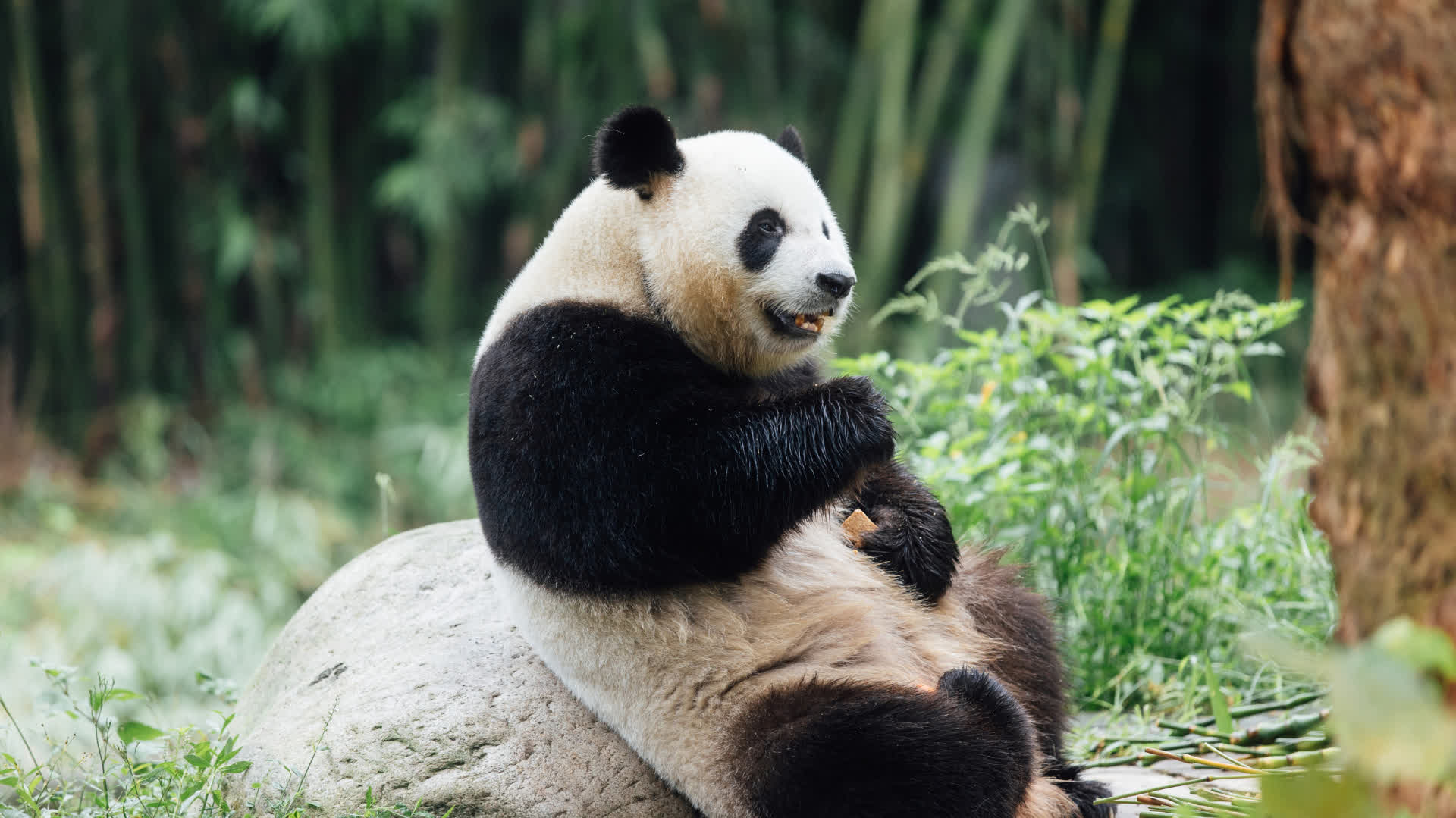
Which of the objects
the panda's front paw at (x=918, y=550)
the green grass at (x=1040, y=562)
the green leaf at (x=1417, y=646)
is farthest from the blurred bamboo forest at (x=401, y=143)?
the green leaf at (x=1417, y=646)

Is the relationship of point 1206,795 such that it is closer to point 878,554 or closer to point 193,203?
point 878,554

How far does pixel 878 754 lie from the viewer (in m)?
2.09

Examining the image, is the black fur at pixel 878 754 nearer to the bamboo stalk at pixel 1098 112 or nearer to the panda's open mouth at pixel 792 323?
the panda's open mouth at pixel 792 323

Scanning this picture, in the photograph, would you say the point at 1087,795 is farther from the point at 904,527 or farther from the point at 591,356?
the point at 591,356

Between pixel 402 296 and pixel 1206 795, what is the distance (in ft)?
24.2

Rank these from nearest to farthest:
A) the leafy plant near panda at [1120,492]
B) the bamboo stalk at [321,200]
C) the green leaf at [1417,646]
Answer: the green leaf at [1417,646] < the leafy plant near panda at [1120,492] < the bamboo stalk at [321,200]

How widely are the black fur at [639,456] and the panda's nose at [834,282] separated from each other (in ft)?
0.74

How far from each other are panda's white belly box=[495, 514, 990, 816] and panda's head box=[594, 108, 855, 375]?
42cm

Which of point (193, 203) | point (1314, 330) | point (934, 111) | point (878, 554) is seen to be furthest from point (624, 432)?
point (193, 203)

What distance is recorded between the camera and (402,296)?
874cm

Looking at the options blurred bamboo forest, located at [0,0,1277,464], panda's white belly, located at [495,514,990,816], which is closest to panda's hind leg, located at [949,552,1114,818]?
panda's white belly, located at [495,514,990,816]

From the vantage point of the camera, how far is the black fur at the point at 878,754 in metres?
2.08

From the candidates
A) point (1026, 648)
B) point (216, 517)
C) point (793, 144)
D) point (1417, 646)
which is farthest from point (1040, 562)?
point (216, 517)

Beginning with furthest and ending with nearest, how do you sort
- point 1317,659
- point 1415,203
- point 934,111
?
1. point 934,111
2. point 1415,203
3. point 1317,659
